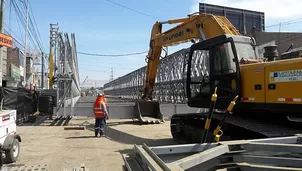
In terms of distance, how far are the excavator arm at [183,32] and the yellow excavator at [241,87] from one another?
1.3 inches

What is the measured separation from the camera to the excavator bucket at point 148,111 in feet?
55.6

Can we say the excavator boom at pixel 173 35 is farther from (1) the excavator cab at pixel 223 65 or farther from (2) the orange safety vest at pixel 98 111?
(2) the orange safety vest at pixel 98 111

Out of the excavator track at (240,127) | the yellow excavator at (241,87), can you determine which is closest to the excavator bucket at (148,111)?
the yellow excavator at (241,87)

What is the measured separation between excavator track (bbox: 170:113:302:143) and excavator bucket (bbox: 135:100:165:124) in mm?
5676

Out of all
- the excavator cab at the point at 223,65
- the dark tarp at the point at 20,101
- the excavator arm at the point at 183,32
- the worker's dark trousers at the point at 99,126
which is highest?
the excavator arm at the point at 183,32

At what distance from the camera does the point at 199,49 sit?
31.9ft

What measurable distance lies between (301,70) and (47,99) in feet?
50.0

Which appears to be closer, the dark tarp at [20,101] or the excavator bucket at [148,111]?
the dark tarp at [20,101]

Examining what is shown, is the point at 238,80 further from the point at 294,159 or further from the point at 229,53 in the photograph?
the point at 294,159

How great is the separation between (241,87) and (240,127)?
950mm

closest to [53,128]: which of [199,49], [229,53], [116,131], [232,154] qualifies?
[116,131]

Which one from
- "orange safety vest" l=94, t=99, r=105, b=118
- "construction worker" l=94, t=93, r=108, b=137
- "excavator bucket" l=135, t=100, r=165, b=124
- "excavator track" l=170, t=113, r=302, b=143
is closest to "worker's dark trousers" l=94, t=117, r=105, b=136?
"construction worker" l=94, t=93, r=108, b=137

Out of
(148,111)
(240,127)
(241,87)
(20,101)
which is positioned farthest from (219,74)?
(20,101)

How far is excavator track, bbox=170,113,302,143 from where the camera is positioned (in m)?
7.31
